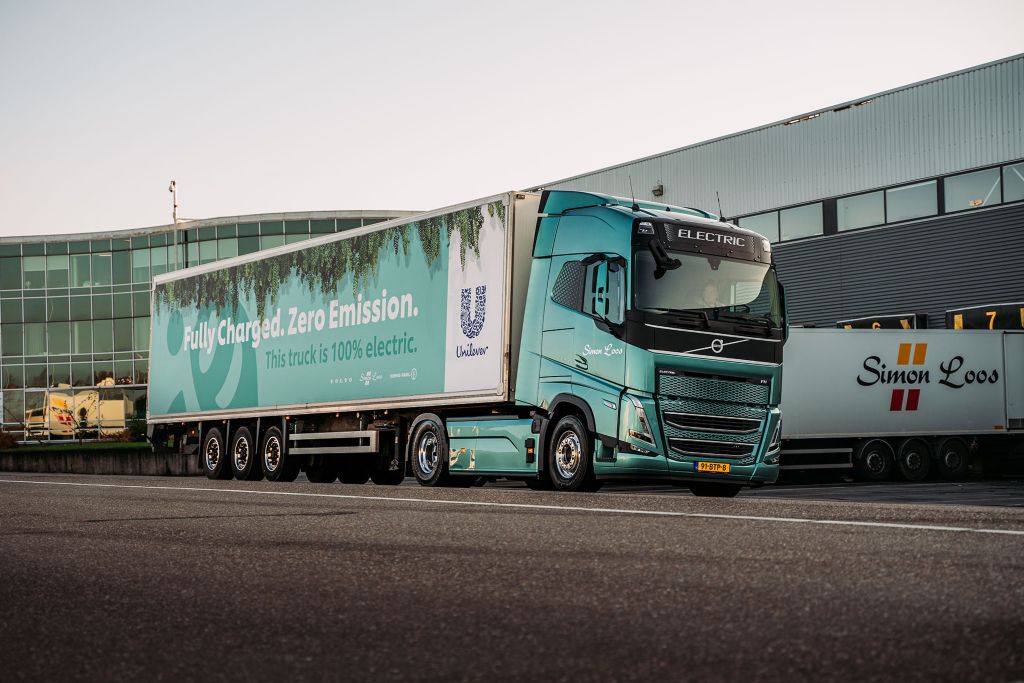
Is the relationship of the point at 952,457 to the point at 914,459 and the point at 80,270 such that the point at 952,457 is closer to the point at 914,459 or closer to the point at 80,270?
the point at 914,459

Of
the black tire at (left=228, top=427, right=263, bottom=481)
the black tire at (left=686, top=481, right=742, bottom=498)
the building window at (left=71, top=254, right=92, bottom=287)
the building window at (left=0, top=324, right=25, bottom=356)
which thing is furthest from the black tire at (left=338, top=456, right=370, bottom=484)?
the building window at (left=0, top=324, right=25, bottom=356)

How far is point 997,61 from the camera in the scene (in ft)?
92.6

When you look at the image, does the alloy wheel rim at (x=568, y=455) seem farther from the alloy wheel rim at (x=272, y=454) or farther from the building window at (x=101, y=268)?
the building window at (x=101, y=268)

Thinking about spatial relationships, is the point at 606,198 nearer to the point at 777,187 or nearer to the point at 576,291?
the point at 576,291

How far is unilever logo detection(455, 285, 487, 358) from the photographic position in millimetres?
16562

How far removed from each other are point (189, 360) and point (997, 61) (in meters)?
18.7

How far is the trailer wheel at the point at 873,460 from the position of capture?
24.5 meters

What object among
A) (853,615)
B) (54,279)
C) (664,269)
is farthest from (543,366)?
(54,279)

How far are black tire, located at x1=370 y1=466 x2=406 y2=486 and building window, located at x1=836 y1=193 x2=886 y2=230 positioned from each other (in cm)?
1707

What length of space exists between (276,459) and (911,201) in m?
17.5

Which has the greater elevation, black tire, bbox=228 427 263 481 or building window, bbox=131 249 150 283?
building window, bbox=131 249 150 283

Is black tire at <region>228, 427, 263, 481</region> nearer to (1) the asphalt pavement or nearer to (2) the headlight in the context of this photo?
(2) the headlight


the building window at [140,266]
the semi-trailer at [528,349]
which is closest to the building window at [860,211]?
the semi-trailer at [528,349]

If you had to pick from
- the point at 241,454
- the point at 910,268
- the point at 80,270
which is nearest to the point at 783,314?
the point at 241,454
